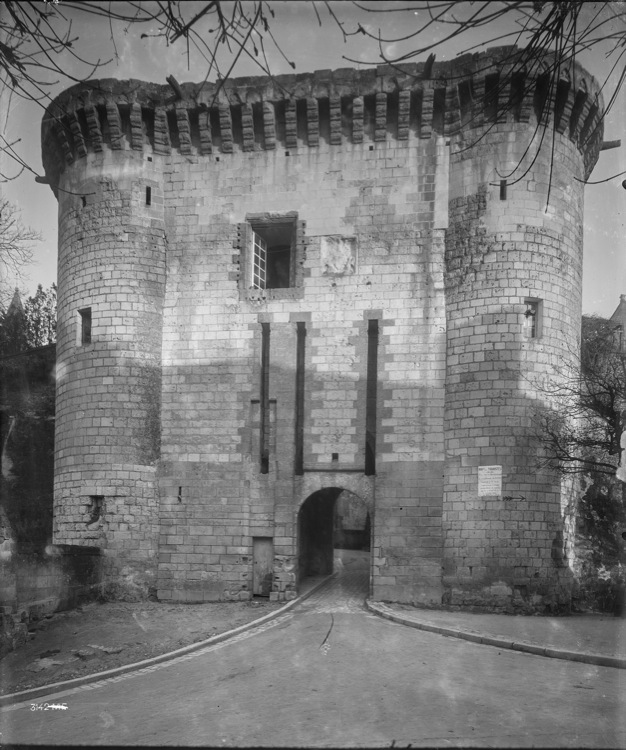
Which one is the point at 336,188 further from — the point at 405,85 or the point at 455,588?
the point at 455,588

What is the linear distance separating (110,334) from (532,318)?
29.0 ft

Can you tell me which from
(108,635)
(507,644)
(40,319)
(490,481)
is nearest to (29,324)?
(40,319)

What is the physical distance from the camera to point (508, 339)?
1509cm

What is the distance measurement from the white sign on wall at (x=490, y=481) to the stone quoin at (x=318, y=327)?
38 mm

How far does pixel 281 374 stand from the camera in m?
16.0

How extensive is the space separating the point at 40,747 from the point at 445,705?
3.96m

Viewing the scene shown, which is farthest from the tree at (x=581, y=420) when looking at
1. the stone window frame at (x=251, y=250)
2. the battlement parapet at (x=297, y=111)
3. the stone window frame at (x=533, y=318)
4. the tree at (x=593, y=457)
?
the stone window frame at (x=251, y=250)

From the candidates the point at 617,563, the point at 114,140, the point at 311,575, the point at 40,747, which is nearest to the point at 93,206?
the point at 114,140

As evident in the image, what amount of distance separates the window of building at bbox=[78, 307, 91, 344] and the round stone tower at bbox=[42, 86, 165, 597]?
0.08 ft

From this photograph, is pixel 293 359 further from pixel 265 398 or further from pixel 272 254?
pixel 272 254

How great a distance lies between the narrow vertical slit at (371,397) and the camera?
15.6 metres

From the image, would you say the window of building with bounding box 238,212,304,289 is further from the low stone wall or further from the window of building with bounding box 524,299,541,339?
the low stone wall

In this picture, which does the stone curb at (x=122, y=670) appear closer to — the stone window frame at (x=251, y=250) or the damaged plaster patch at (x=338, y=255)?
the stone window frame at (x=251, y=250)

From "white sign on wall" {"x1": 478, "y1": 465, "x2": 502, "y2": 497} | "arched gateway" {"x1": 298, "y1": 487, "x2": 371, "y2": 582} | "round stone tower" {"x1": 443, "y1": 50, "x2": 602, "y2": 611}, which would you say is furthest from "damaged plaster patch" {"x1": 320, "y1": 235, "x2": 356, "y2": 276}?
"white sign on wall" {"x1": 478, "y1": 465, "x2": 502, "y2": 497}
